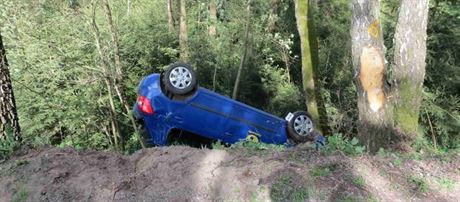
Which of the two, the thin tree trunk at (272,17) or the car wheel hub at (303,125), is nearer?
the car wheel hub at (303,125)

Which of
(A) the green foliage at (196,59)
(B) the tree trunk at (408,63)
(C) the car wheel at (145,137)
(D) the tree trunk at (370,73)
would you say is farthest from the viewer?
(A) the green foliage at (196,59)

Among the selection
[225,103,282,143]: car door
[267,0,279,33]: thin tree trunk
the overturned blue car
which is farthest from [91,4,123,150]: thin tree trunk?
[267,0,279,33]: thin tree trunk

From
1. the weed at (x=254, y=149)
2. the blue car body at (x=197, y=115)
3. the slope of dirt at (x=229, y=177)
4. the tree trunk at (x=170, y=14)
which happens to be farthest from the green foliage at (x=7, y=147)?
the tree trunk at (x=170, y=14)

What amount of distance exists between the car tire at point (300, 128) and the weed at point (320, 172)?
20.3 ft

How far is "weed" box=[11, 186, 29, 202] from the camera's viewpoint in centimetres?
407

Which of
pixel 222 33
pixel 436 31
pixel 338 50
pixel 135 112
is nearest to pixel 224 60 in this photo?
pixel 222 33

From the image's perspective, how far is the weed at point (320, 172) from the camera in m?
3.97

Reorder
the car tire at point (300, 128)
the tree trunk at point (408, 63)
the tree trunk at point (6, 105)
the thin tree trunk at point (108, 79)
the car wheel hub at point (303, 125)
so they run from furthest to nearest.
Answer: the thin tree trunk at point (108, 79) < the car wheel hub at point (303, 125) < the car tire at point (300, 128) < the tree trunk at point (408, 63) < the tree trunk at point (6, 105)

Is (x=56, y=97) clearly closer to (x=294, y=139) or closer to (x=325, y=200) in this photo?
(x=294, y=139)

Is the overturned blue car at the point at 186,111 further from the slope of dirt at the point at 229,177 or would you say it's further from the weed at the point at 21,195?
the weed at the point at 21,195

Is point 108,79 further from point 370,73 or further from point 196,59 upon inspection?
point 370,73

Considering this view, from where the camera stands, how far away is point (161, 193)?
3.93 m

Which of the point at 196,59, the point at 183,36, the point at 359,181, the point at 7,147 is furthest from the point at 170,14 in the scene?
the point at 359,181

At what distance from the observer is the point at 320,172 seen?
13.1ft
